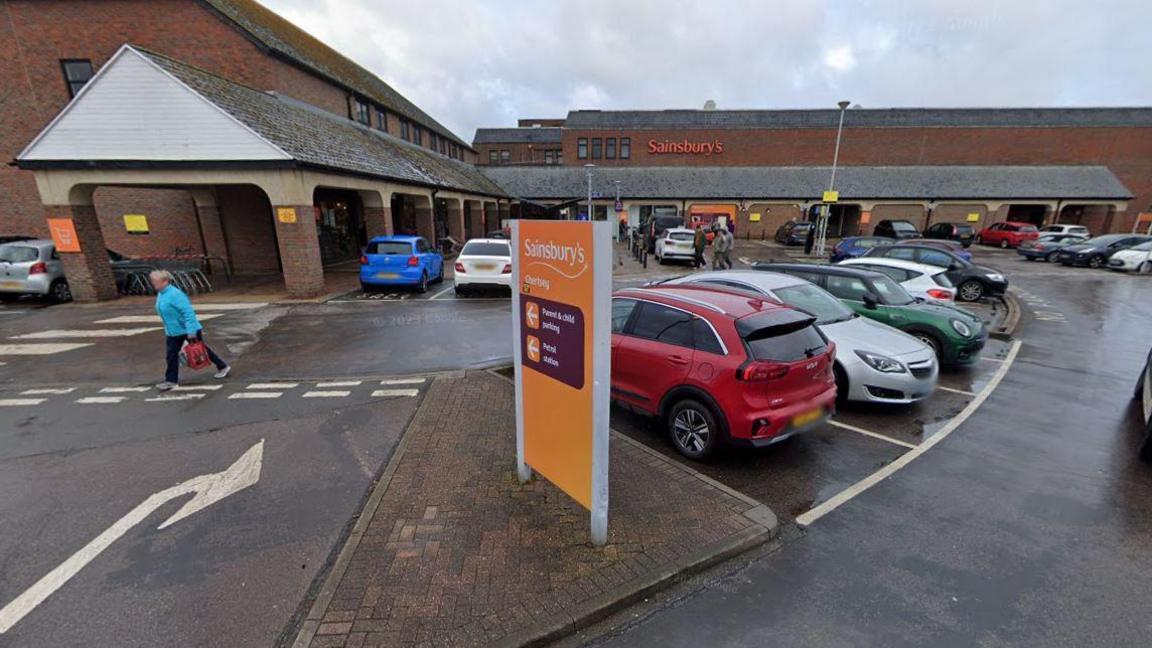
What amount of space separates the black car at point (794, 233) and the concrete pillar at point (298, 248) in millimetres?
26391

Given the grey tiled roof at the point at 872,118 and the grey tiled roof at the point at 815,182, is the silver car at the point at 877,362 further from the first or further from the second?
the grey tiled roof at the point at 872,118

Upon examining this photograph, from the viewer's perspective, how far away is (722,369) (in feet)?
13.3

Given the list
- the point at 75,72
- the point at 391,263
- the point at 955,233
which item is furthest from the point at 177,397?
the point at 955,233

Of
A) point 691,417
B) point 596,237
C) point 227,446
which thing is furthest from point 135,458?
point 691,417

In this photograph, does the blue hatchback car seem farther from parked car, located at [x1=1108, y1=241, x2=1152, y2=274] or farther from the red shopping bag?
parked car, located at [x1=1108, y1=241, x2=1152, y2=274]

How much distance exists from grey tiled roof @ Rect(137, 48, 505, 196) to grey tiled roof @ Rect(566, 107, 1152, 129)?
2323cm

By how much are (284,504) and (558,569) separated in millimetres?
2397

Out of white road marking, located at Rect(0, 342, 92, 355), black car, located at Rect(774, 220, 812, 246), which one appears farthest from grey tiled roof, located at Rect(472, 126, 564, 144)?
white road marking, located at Rect(0, 342, 92, 355)

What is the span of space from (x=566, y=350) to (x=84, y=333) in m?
11.4

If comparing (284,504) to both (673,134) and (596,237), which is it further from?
(673,134)

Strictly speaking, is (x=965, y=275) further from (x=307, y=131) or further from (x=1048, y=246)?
(x=307, y=131)

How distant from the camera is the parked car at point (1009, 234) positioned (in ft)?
86.8

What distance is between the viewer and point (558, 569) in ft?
9.80

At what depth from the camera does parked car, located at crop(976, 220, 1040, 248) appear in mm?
26469
